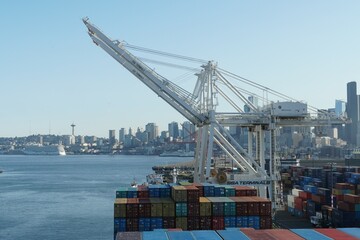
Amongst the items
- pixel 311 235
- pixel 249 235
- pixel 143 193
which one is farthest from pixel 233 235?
pixel 143 193

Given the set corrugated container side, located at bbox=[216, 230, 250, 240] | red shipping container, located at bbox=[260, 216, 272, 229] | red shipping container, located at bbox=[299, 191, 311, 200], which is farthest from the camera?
red shipping container, located at bbox=[299, 191, 311, 200]

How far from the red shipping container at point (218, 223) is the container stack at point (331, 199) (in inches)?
577

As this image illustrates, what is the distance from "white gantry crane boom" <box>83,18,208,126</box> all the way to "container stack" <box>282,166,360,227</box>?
14108 mm

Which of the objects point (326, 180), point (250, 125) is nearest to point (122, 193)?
point (250, 125)

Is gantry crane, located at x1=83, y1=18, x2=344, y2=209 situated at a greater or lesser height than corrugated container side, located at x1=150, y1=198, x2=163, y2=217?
greater

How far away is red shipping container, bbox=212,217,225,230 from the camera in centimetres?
3241

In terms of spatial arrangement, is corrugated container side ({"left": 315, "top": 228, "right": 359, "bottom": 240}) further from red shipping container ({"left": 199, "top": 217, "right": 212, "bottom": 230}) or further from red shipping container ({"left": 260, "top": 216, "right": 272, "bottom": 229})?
red shipping container ({"left": 199, "top": 217, "right": 212, "bottom": 230})

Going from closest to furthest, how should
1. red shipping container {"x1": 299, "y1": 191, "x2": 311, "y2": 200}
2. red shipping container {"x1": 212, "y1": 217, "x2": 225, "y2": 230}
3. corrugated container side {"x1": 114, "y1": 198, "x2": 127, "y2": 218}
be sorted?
corrugated container side {"x1": 114, "y1": 198, "x2": 127, "y2": 218} → red shipping container {"x1": 212, "y1": 217, "x2": 225, "y2": 230} → red shipping container {"x1": 299, "y1": 191, "x2": 311, "y2": 200}

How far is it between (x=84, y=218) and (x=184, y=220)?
28.6 meters

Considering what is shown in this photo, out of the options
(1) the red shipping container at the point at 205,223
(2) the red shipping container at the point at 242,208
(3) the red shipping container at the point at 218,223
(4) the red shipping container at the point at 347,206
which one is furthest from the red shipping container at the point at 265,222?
(4) the red shipping container at the point at 347,206

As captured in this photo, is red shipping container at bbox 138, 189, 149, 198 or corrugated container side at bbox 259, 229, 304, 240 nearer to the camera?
corrugated container side at bbox 259, 229, 304, 240

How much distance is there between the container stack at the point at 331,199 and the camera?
42531 millimetres

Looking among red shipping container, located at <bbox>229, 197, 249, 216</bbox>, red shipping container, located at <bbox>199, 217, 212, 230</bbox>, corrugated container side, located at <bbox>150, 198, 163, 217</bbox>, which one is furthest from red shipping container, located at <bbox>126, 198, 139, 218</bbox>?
red shipping container, located at <bbox>229, 197, 249, 216</bbox>

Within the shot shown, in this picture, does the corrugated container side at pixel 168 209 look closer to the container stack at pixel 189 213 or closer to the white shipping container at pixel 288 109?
the container stack at pixel 189 213
